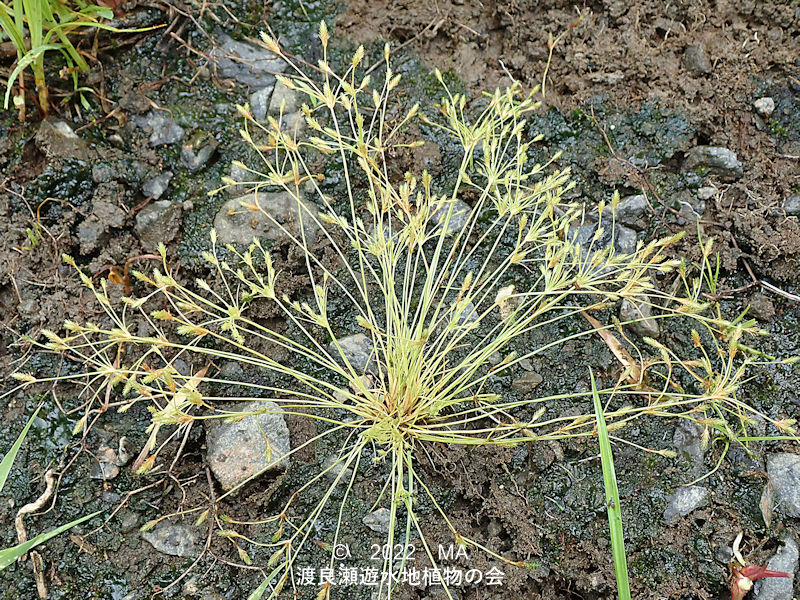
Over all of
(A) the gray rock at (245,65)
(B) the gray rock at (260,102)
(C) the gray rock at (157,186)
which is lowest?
(C) the gray rock at (157,186)

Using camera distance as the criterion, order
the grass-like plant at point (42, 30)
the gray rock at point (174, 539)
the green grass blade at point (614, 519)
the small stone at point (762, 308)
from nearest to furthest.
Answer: the green grass blade at point (614, 519)
the gray rock at point (174, 539)
the grass-like plant at point (42, 30)
the small stone at point (762, 308)

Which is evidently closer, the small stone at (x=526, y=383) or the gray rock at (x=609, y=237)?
the small stone at (x=526, y=383)

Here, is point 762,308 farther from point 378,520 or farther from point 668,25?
point 378,520

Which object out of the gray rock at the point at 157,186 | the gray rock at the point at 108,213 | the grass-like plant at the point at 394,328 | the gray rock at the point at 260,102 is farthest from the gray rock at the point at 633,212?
the gray rock at the point at 108,213

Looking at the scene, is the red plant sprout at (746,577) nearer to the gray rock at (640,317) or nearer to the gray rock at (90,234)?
the gray rock at (640,317)

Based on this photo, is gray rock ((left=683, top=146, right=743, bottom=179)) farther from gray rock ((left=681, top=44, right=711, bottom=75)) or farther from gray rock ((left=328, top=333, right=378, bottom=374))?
gray rock ((left=328, top=333, right=378, bottom=374))

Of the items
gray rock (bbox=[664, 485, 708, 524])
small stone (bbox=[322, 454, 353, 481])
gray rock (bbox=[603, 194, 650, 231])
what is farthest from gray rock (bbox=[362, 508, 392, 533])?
gray rock (bbox=[603, 194, 650, 231])

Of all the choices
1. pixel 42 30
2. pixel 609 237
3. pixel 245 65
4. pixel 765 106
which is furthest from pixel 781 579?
pixel 42 30
